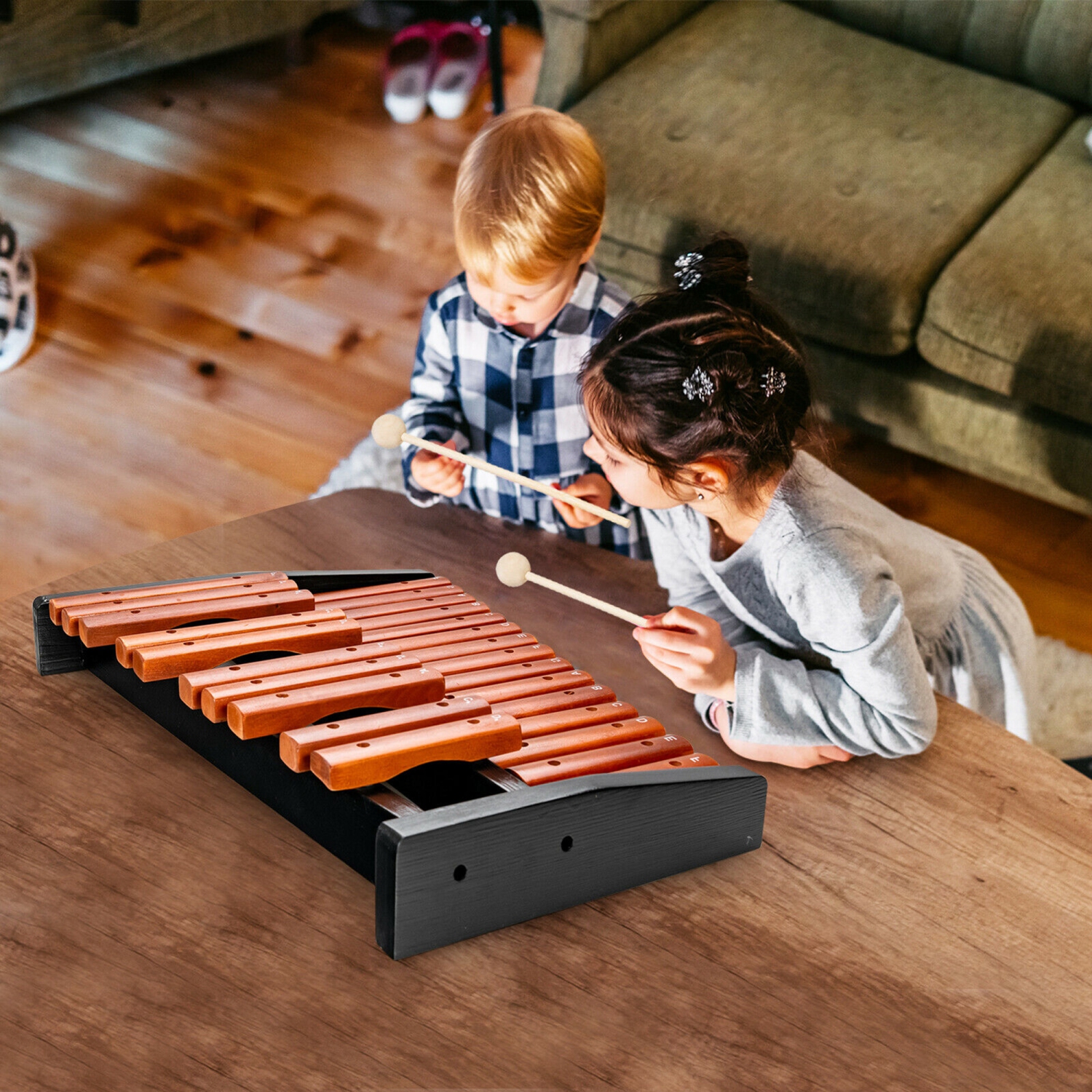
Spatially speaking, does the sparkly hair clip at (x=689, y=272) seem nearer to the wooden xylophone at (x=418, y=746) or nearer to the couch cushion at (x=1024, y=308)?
the wooden xylophone at (x=418, y=746)

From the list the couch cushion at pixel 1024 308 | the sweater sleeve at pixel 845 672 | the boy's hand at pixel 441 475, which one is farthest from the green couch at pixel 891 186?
the sweater sleeve at pixel 845 672

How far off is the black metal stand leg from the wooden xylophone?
2.01 m

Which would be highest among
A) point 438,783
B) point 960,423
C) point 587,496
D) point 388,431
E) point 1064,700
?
point 388,431

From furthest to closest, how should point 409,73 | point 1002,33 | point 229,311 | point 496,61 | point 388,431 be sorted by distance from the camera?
point 409,73 < point 496,61 < point 229,311 < point 1002,33 < point 388,431

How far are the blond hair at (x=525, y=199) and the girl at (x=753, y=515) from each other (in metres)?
0.24

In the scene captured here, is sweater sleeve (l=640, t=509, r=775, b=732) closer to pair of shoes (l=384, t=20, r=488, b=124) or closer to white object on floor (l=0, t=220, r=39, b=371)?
white object on floor (l=0, t=220, r=39, b=371)

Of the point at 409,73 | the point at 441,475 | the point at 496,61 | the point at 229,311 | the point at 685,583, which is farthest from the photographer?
the point at 409,73

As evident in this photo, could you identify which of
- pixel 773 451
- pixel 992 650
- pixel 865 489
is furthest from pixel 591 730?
pixel 865 489

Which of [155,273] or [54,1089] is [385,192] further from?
[54,1089]

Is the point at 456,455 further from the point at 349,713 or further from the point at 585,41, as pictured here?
the point at 585,41

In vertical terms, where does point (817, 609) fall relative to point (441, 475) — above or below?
above

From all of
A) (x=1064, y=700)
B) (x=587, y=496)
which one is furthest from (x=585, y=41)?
(x=1064, y=700)

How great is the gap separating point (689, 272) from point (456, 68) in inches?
94.5

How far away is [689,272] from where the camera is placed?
122cm
